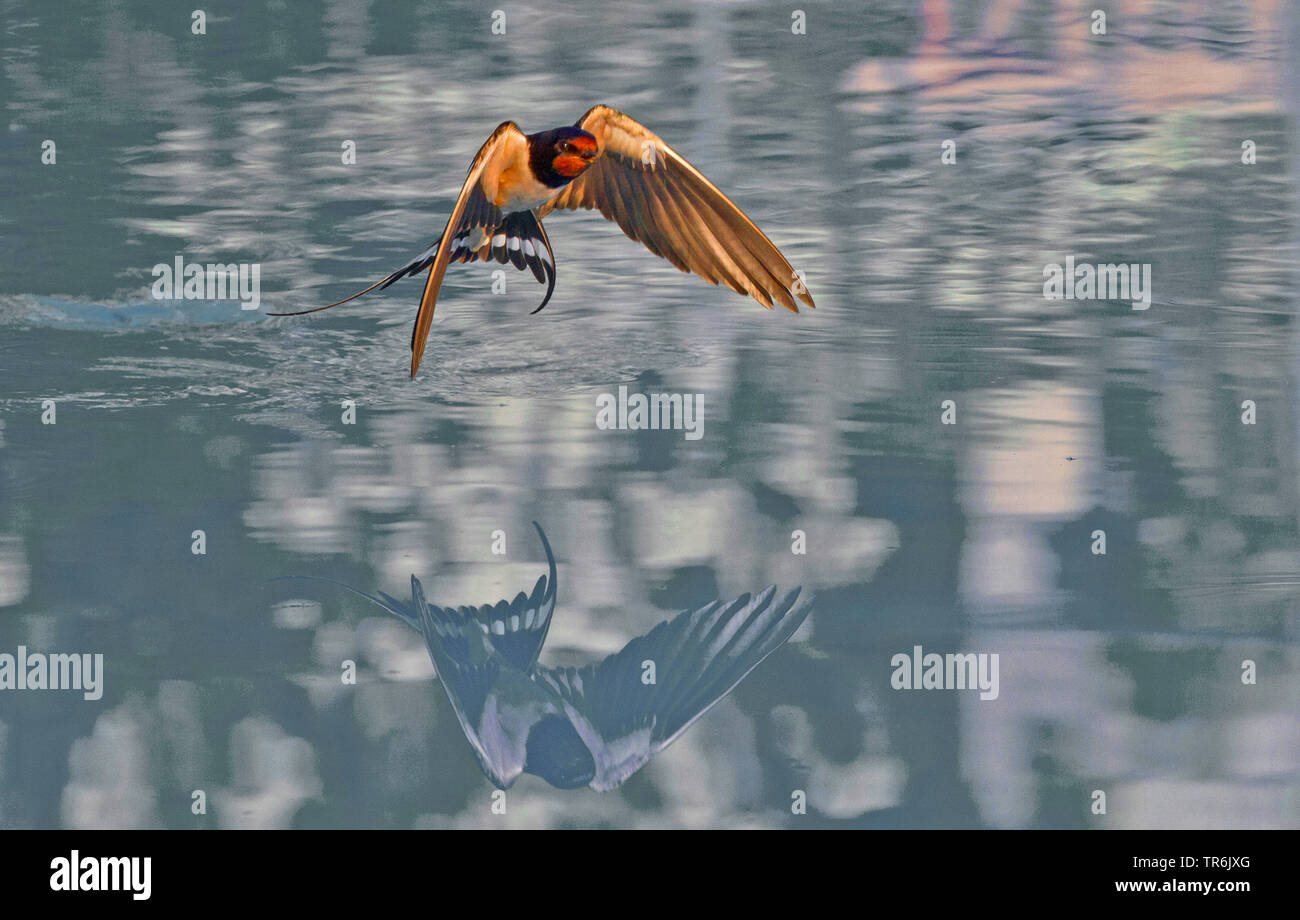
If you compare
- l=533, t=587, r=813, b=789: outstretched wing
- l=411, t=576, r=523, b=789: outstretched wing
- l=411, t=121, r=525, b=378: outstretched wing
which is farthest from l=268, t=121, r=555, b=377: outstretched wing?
l=533, t=587, r=813, b=789: outstretched wing

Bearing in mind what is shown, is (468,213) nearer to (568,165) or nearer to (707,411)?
(568,165)

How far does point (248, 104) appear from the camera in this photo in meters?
5.34

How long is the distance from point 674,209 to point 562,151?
438mm

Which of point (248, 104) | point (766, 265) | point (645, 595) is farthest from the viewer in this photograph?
point (248, 104)

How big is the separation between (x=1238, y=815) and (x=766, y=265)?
1.60 meters

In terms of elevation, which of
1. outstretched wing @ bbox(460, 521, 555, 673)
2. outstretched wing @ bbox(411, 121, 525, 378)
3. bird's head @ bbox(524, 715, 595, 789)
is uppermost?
outstretched wing @ bbox(411, 121, 525, 378)

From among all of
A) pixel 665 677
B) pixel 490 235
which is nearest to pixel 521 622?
pixel 665 677

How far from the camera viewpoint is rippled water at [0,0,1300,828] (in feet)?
8.82

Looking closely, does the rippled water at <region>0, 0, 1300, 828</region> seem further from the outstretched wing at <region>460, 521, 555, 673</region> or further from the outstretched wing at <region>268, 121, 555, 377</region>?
the outstretched wing at <region>268, 121, 555, 377</region>

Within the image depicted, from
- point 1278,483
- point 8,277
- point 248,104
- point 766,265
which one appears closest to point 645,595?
point 766,265

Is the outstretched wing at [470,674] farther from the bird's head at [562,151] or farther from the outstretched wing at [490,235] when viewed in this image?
the bird's head at [562,151]

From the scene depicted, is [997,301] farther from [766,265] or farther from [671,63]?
[671,63]

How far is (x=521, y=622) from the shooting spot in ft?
9.94

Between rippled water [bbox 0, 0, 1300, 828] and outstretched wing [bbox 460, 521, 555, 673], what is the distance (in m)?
0.05
